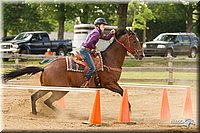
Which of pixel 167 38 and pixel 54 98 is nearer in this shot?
pixel 54 98

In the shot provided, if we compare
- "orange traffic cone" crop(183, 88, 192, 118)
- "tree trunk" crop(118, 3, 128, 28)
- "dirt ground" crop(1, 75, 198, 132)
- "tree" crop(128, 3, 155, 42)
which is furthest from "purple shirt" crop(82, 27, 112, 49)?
"tree" crop(128, 3, 155, 42)

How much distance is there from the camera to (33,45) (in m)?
31.0

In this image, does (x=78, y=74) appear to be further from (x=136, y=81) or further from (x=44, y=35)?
(x=44, y=35)

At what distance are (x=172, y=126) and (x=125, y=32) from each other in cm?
344

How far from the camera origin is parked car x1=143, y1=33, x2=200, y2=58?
103 feet

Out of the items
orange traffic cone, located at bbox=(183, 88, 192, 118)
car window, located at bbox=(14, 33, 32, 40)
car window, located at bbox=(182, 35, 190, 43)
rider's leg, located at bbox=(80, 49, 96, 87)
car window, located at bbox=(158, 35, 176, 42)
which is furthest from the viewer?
car window, located at bbox=(182, 35, 190, 43)

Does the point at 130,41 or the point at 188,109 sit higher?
the point at 130,41

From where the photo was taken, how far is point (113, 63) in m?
11.3

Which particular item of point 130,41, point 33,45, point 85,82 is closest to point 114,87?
point 85,82

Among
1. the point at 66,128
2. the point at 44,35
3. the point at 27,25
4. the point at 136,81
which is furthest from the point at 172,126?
the point at 27,25

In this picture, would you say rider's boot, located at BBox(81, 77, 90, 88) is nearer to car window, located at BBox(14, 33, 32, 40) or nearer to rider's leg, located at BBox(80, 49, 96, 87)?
rider's leg, located at BBox(80, 49, 96, 87)

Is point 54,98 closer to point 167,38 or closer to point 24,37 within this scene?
point 24,37

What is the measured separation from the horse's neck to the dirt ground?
125 cm

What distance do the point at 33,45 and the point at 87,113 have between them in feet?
66.8
